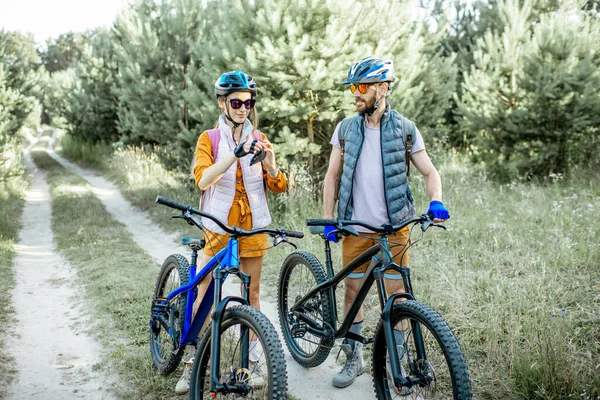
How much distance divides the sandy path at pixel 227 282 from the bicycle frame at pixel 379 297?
407 millimetres

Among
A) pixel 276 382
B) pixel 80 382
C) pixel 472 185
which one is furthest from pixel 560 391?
pixel 472 185

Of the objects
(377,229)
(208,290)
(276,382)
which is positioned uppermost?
(377,229)

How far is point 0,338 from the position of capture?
15.4 ft

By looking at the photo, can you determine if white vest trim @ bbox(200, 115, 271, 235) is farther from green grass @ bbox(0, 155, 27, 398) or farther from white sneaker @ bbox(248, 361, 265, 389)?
green grass @ bbox(0, 155, 27, 398)

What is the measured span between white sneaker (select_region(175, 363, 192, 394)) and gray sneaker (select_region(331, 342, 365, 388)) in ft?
3.45

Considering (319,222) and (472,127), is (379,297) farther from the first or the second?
(472,127)

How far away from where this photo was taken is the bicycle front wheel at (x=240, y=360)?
8.27ft

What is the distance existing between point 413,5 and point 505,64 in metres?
3.43

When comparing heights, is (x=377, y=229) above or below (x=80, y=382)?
above

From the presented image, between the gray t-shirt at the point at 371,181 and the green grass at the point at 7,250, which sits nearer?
the gray t-shirt at the point at 371,181

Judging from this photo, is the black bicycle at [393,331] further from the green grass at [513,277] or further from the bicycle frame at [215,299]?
the green grass at [513,277]

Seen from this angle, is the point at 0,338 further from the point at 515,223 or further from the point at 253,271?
the point at 515,223

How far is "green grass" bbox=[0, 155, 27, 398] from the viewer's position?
411 cm

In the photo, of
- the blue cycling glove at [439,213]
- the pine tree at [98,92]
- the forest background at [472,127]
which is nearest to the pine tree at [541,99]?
the forest background at [472,127]
